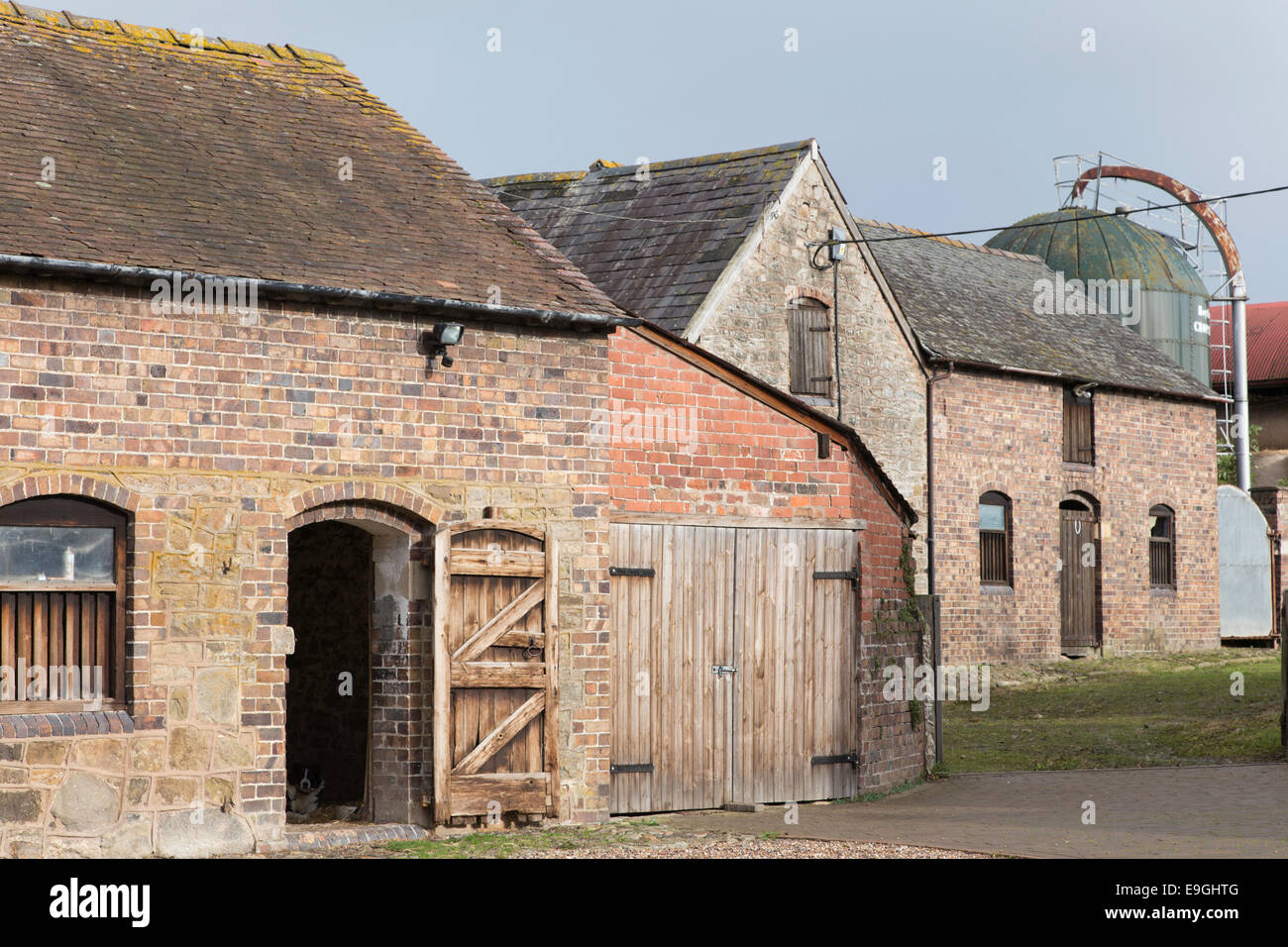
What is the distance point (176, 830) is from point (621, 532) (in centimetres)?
411

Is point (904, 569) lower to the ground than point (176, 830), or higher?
higher

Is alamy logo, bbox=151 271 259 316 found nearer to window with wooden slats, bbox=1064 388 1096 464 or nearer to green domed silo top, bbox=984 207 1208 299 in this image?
window with wooden slats, bbox=1064 388 1096 464

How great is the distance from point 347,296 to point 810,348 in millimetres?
10664

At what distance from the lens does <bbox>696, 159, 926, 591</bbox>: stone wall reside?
19.7 m

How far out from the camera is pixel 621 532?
A: 41.1ft

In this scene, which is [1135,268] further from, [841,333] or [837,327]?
[837,327]

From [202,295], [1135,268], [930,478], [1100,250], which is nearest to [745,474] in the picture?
[202,295]

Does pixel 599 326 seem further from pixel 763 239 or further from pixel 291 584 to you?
pixel 763 239

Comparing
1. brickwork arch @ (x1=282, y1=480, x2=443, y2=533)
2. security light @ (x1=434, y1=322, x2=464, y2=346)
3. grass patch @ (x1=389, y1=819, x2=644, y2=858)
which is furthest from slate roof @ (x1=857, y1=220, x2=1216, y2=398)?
grass patch @ (x1=389, y1=819, x2=644, y2=858)

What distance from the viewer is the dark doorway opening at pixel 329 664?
13109mm

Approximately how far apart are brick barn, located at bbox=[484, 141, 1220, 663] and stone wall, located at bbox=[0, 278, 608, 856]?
7424 millimetres

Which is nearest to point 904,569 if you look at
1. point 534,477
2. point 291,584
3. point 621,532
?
point 621,532

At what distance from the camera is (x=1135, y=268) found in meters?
32.9

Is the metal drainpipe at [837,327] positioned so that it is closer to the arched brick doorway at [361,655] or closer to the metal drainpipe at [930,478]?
the metal drainpipe at [930,478]
